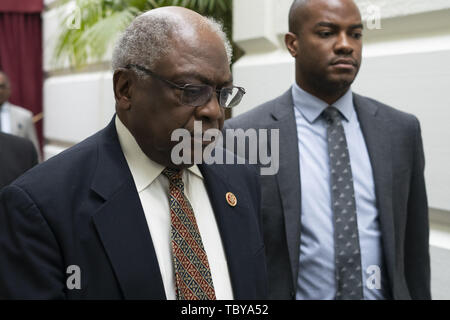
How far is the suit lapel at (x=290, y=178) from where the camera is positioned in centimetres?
201

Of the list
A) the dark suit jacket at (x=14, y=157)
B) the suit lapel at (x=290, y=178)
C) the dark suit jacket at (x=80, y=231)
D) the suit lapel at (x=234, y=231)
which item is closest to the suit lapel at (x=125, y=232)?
the dark suit jacket at (x=80, y=231)

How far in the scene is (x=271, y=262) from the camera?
206 cm

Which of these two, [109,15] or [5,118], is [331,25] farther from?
[5,118]

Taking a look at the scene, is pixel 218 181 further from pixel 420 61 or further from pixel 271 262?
pixel 420 61

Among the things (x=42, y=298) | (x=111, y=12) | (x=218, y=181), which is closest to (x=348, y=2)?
(x=218, y=181)

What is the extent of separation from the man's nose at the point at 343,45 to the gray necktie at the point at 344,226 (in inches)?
12.2

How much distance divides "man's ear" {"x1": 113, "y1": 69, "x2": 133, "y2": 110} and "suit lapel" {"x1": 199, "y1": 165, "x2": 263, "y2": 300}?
280mm

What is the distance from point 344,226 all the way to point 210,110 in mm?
763

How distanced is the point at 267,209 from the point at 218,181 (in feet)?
1.48

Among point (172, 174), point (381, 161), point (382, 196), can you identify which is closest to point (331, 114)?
point (381, 161)

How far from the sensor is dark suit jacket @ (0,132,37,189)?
279cm

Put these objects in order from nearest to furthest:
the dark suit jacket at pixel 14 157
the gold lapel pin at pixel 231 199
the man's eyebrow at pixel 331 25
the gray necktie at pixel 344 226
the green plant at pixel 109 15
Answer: the gold lapel pin at pixel 231 199
the gray necktie at pixel 344 226
the man's eyebrow at pixel 331 25
the dark suit jacket at pixel 14 157
the green plant at pixel 109 15

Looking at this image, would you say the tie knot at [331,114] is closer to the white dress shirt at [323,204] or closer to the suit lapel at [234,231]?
the white dress shirt at [323,204]

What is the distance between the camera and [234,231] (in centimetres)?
163
